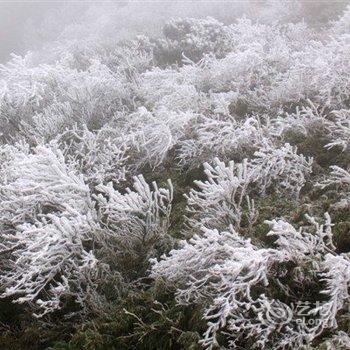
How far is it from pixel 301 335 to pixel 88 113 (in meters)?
5.62

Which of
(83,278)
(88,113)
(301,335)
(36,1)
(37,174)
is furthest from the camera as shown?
(36,1)

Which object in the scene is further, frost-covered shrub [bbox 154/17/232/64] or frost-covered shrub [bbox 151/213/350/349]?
frost-covered shrub [bbox 154/17/232/64]

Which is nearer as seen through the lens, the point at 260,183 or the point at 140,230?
the point at 140,230

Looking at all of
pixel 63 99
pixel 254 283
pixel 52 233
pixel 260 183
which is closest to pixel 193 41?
pixel 63 99

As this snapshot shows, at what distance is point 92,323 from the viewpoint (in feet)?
11.5

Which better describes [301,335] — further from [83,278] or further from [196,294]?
[83,278]

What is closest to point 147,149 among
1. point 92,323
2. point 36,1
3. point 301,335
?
point 92,323

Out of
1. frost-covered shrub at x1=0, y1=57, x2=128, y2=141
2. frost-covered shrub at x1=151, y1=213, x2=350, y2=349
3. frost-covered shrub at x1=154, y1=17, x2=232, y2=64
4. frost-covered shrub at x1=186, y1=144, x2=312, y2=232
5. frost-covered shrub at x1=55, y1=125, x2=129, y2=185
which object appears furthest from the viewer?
frost-covered shrub at x1=154, y1=17, x2=232, y2=64

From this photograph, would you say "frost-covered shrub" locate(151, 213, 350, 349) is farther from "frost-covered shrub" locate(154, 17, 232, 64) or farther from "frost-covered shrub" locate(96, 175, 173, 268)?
"frost-covered shrub" locate(154, 17, 232, 64)

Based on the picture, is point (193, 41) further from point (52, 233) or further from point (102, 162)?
point (52, 233)

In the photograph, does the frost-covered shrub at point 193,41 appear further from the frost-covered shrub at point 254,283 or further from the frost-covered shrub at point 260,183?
the frost-covered shrub at point 254,283

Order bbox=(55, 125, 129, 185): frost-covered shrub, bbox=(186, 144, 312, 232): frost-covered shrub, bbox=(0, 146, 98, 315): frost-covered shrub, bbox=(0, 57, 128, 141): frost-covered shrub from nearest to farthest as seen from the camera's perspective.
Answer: bbox=(0, 146, 98, 315): frost-covered shrub → bbox=(186, 144, 312, 232): frost-covered shrub → bbox=(55, 125, 129, 185): frost-covered shrub → bbox=(0, 57, 128, 141): frost-covered shrub

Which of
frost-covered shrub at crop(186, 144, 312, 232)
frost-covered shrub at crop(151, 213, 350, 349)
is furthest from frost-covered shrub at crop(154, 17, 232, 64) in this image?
frost-covered shrub at crop(151, 213, 350, 349)

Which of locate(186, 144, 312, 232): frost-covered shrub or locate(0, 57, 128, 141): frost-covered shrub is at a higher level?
locate(0, 57, 128, 141): frost-covered shrub
